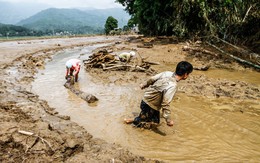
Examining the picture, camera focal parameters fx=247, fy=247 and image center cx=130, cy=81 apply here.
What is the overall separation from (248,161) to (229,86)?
453 cm

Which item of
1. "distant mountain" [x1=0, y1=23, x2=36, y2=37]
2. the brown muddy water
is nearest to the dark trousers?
the brown muddy water

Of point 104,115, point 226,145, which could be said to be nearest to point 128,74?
point 104,115

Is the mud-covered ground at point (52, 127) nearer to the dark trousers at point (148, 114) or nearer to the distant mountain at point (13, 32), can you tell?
the dark trousers at point (148, 114)

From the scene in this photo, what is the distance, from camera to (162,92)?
4398mm

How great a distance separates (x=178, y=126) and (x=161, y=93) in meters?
1.31

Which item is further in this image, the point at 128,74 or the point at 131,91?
the point at 128,74

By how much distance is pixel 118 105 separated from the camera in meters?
6.86

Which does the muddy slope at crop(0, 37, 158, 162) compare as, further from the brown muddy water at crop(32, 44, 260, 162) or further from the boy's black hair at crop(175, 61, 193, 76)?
the boy's black hair at crop(175, 61, 193, 76)

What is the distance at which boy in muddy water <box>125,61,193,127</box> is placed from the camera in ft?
13.7

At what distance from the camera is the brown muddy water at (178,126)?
429 centimetres

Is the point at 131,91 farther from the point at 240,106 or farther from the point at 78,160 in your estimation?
the point at 78,160

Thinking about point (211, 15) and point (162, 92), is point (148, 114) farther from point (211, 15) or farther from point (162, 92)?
point (211, 15)

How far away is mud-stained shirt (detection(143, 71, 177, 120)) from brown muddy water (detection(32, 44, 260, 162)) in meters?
0.66

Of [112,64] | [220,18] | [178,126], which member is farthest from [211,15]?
[178,126]
